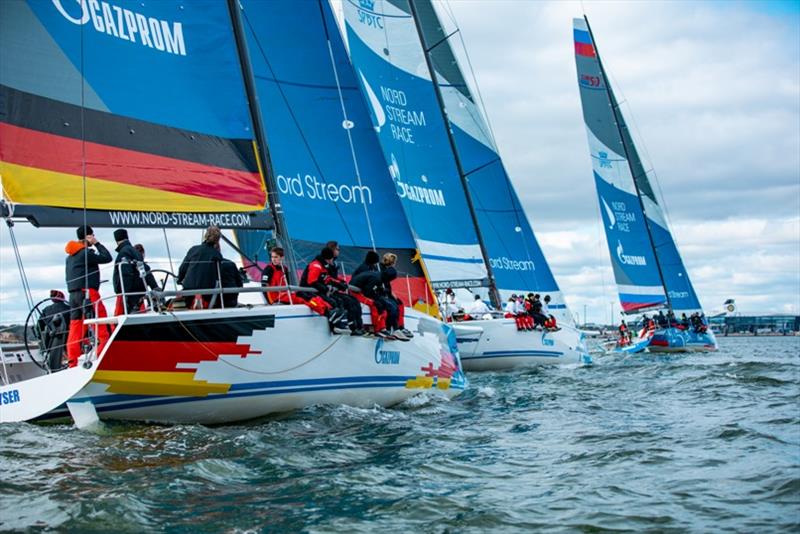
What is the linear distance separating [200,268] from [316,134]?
4.24 m

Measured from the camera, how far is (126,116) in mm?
10469

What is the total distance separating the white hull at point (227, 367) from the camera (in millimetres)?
8633

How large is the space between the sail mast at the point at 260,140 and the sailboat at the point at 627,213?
2587cm

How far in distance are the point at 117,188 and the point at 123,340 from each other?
2.26 m

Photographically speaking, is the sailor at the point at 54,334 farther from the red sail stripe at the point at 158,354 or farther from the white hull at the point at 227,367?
the red sail stripe at the point at 158,354

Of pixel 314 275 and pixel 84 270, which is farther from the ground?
pixel 84 270

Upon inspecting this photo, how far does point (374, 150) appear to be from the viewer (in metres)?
14.1

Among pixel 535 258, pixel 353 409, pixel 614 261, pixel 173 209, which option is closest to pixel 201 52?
pixel 173 209

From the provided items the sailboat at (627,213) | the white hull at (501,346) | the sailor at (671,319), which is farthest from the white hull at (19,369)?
the sailboat at (627,213)

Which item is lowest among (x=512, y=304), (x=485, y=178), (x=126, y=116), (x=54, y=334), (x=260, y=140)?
(x=54, y=334)

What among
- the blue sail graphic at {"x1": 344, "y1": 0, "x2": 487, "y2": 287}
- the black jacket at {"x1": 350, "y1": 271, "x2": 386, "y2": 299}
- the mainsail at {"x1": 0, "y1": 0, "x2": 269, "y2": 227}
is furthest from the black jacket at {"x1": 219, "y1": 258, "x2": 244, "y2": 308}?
the blue sail graphic at {"x1": 344, "y1": 0, "x2": 487, "y2": 287}

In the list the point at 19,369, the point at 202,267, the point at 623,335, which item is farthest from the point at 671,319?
the point at 202,267

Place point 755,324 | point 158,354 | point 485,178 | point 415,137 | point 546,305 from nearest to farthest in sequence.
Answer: point 158,354 < point 415,137 < point 485,178 < point 546,305 < point 755,324

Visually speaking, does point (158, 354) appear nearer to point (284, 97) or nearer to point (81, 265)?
point (81, 265)
